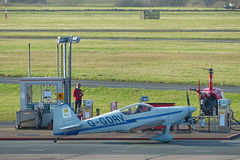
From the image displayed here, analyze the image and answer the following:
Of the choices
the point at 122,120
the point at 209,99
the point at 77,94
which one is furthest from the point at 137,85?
the point at 122,120

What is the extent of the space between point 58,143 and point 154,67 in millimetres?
32085

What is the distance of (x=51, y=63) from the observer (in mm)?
57344

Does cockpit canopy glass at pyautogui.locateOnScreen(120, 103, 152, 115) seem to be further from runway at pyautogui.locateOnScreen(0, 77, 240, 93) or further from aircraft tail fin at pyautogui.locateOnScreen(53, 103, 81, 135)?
runway at pyautogui.locateOnScreen(0, 77, 240, 93)

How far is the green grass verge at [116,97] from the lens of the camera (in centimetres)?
3441

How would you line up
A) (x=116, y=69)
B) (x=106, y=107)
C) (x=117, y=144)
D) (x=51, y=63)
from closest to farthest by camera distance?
(x=117, y=144) → (x=106, y=107) → (x=116, y=69) → (x=51, y=63)

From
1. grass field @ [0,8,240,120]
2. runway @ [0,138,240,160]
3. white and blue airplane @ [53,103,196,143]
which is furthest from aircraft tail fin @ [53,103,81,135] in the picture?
grass field @ [0,8,240,120]

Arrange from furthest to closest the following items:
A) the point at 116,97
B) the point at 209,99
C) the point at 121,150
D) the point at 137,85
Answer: the point at 137,85, the point at 116,97, the point at 209,99, the point at 121,150

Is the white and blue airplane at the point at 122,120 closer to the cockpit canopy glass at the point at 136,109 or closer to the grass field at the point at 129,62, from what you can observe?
the cockpit canopy glass at the point at 136,109

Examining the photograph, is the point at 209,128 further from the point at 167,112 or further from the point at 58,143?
the point at 58,143

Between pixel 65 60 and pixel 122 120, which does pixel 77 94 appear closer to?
pixel 65 60

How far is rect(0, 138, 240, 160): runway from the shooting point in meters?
19.5

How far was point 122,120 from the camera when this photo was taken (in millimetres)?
22906

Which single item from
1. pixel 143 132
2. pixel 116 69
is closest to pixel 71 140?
pixel 143 132

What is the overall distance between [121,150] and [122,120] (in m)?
2.39
